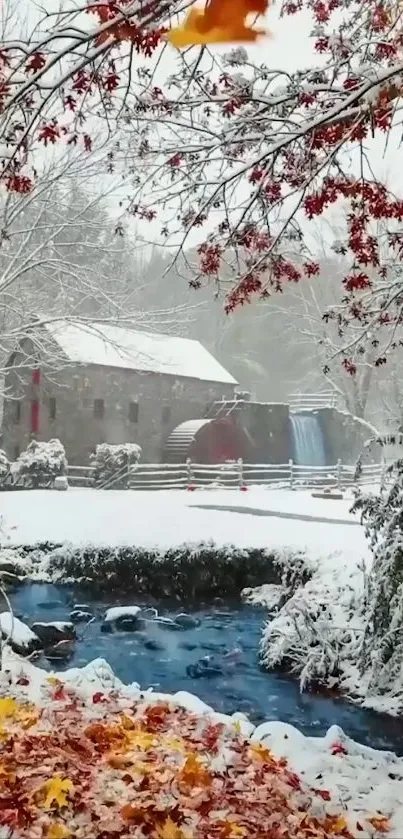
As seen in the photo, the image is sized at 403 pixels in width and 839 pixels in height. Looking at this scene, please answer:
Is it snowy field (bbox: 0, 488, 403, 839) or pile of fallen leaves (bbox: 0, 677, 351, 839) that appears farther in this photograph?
snowy field (bbox: 0, 488, 403, 839)

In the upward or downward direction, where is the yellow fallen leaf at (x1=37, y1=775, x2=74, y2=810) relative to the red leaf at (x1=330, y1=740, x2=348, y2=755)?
upward

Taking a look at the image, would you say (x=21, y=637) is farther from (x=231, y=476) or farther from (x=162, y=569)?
(x=231, y=476)

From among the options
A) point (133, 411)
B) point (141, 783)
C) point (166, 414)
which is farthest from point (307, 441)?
point (141, 783)

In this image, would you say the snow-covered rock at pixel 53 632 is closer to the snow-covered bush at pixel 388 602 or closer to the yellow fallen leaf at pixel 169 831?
the snow-covered bush at pixel 388 602

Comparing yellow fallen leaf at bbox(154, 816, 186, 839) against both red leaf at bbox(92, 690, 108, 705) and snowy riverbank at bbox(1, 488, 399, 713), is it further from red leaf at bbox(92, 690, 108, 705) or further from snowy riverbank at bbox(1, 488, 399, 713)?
snowy riverbank at bbox(1, 488, 399, 713)

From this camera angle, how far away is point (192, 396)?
1836 cm

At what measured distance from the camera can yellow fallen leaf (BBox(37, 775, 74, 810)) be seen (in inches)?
91.2

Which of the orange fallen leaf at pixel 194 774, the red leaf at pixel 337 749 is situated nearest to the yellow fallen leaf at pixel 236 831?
the orange fallen leaf at pixel 194 774

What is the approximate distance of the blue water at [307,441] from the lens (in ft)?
60.5

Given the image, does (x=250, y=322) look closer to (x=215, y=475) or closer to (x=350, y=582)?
(x=215, y=475)

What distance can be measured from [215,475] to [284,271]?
45.5 ft


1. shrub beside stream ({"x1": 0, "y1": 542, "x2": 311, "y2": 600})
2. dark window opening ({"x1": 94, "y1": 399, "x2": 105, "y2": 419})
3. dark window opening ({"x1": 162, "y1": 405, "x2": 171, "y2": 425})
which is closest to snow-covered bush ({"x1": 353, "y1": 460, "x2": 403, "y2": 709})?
shrub beside stream ({"x1": 0, "y1": 542, "x2": 311, "y2": 600})

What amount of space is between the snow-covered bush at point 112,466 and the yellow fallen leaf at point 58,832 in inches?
488

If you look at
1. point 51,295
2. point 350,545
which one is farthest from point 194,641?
point 51,295
